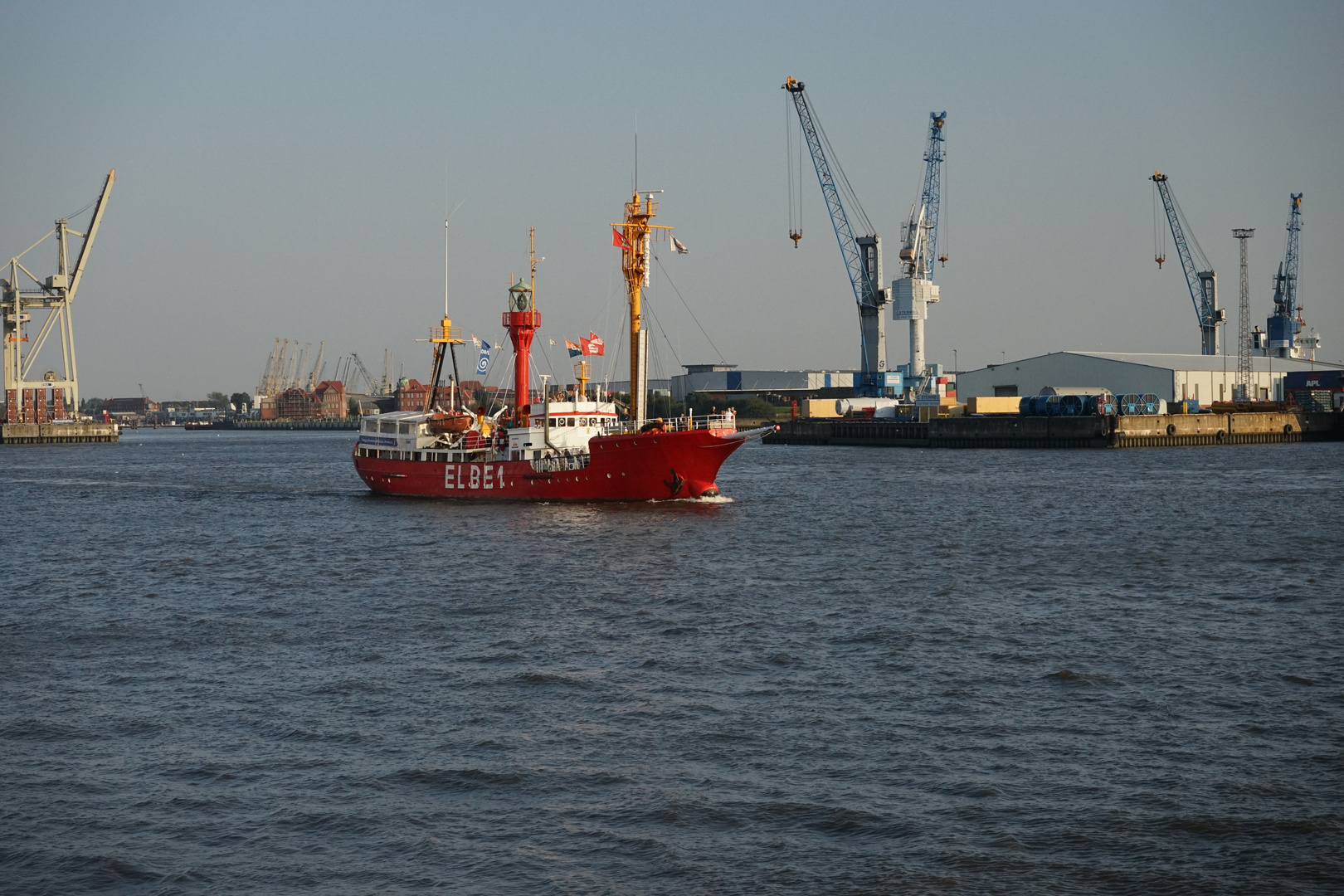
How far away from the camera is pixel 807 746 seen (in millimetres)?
16531

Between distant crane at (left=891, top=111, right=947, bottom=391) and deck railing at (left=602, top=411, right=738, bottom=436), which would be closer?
deck railing at (left=602, top=411, right=738, bottom=436)

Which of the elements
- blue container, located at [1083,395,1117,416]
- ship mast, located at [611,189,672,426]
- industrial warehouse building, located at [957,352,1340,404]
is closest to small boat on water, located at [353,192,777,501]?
ship mast, located at [611,189,672,426]

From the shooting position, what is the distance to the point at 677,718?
1809 centimetres

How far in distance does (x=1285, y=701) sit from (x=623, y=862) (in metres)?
12.0

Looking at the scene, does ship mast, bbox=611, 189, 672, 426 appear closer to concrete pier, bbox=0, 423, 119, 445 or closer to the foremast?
the foremast

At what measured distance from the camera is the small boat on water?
50.4m

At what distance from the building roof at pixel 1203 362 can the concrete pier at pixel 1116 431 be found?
25414 millimetres

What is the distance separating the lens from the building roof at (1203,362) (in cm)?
15325

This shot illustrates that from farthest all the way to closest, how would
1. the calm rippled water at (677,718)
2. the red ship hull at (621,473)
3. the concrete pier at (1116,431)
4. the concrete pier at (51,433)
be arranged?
the concrete pier at (51,433) < the concrete pier at (1116,431) < the red ship hull at (621,473) < the calm rippled water at (677,718)

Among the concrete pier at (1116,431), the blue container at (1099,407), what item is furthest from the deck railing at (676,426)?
the blue container at (1099,407)

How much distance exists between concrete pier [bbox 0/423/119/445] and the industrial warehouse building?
12625 centimetres

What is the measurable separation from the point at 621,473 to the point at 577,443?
2.84 m

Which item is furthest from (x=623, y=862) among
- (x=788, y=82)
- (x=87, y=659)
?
(x=788, y=82)

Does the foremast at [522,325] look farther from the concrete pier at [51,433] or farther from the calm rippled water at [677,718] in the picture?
the concrete pier at [51,433]
